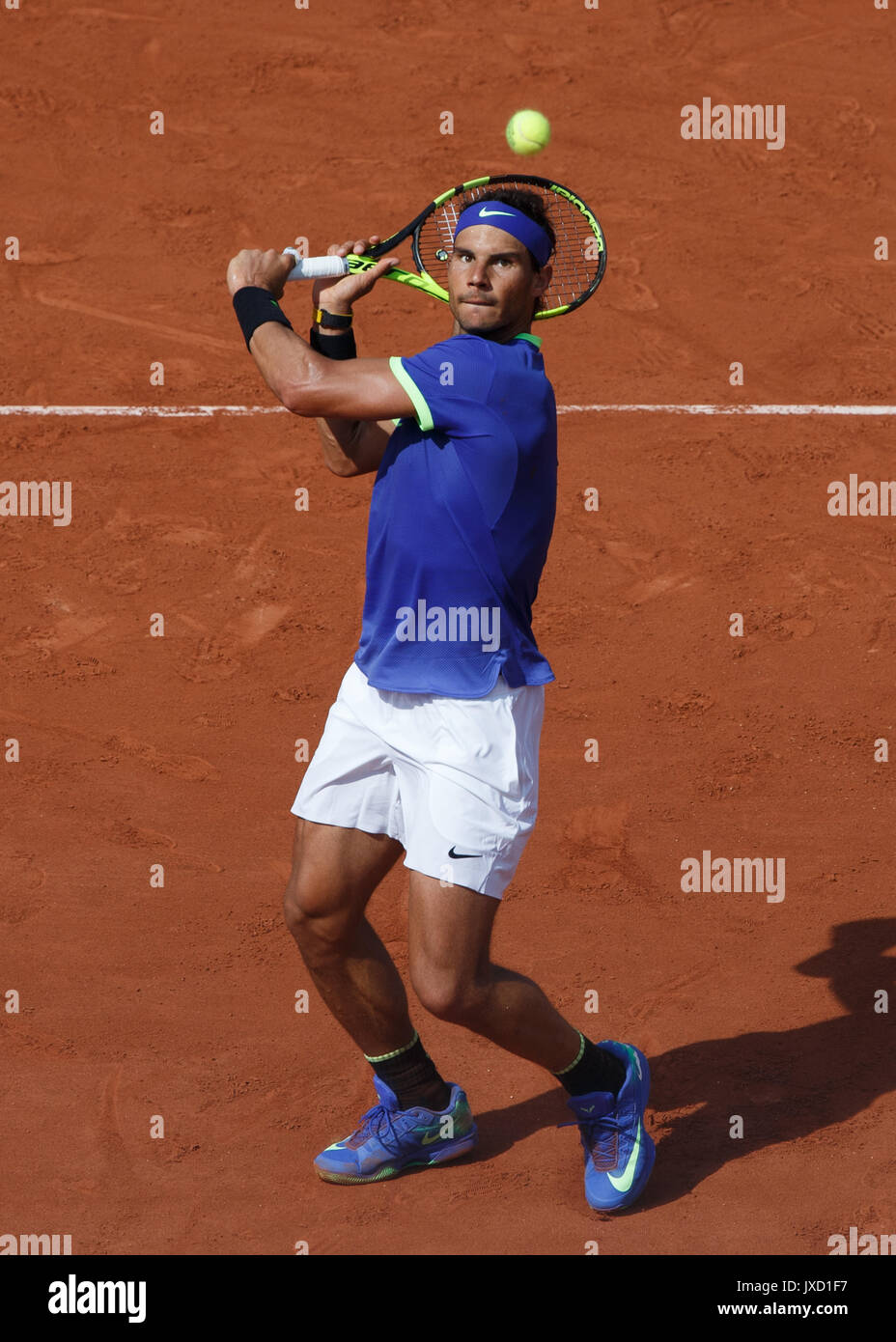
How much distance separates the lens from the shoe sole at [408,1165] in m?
4.73

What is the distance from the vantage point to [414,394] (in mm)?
4059

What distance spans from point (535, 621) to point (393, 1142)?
3788 mm

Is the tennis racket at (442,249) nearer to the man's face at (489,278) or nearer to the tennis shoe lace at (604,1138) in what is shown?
the man's face at (489,278)

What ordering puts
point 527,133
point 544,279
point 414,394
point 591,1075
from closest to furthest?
point 414,394 < point 544,279 < point 591,1075 < point 527,133

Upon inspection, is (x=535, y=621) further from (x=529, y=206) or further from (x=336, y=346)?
(x=336, y=346)

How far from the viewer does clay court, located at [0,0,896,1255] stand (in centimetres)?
490

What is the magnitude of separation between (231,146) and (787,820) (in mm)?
7848

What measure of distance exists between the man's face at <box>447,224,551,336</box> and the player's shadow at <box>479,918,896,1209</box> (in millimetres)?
2492

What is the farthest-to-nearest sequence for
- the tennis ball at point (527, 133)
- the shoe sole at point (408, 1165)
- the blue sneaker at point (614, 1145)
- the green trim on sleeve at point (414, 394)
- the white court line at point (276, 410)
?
the white court line at point (276, 410), the tennis ball at point (527, 133), the shoe sole at point (408, 1165), the blue sneaker at point (614, 1145), the green trim on sleeve at point (414, 394)

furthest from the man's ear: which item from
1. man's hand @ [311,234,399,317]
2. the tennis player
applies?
man's hand @ [311,234,399,317]

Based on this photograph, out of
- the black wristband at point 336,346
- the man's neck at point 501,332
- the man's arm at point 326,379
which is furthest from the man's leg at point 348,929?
the man's neck at point 501,332

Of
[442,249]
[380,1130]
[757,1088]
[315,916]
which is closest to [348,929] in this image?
[315,916]

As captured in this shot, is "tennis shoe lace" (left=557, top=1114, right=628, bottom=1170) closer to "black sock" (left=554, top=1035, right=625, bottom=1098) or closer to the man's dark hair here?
"black sock" (left=554, top=1035, right=625, bottom=1098)

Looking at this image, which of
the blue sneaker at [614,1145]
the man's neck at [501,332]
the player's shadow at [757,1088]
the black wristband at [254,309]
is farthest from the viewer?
the player's shadow at [757,1088]
